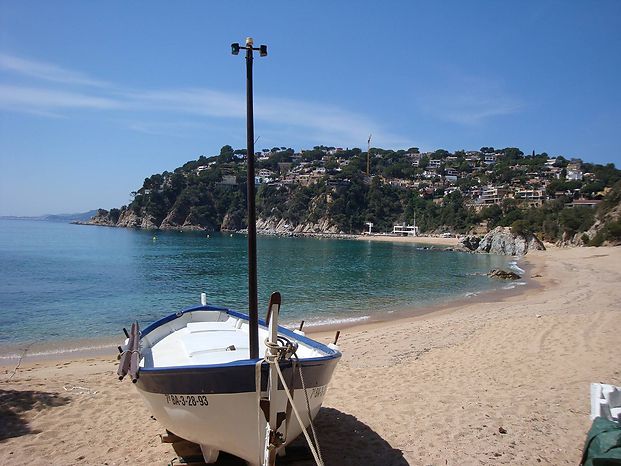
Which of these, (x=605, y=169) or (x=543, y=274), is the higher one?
(x=605, y=169)

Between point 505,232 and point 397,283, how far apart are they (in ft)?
148

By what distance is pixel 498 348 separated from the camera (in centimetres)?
1173

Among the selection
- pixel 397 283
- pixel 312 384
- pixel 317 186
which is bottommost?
pixel 397 283

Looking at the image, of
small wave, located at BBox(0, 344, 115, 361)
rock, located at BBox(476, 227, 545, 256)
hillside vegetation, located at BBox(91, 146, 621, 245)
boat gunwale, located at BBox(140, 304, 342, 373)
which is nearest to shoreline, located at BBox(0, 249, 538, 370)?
small wave, located at BBox(0, 344, 115, 361)

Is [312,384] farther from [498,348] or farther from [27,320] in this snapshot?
[27,320]

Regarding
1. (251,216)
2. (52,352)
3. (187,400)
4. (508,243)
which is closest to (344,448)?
(187,400)

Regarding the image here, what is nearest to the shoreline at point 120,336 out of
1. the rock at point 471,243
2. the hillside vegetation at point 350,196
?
the rock at point 471,243

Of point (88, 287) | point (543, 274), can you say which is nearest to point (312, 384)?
point (88, 287)

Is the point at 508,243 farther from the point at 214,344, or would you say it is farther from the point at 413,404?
the point at 214,344

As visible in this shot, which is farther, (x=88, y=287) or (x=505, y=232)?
(x=505, y=232)

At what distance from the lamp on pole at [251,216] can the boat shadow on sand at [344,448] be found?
53.7 inches

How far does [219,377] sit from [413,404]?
14.4ft

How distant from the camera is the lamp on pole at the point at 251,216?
529 centimetres

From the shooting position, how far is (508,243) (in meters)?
70.4
